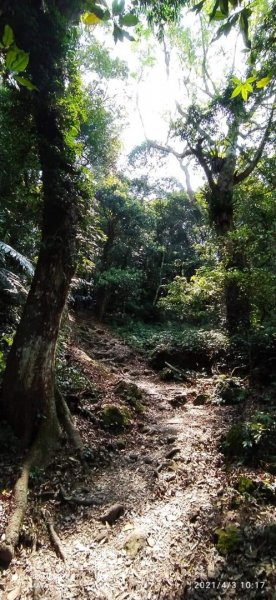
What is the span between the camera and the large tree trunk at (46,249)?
4375 mm

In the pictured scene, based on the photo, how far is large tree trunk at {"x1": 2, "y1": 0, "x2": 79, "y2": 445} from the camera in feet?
14.4

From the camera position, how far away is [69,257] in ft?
15.3

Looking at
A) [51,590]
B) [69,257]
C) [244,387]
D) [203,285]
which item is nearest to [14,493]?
[51,590]

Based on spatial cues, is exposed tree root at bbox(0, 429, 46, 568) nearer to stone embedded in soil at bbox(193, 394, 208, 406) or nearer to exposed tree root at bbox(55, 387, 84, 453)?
exposed tree root at bbox(55, 387, 84, 453)

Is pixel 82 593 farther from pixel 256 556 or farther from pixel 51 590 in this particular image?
pixel 256 556

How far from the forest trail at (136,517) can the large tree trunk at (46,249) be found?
76 cm

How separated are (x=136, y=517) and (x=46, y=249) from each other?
11.0 feet

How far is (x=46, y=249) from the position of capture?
459cm

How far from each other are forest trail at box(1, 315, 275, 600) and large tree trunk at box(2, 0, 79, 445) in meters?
0.76

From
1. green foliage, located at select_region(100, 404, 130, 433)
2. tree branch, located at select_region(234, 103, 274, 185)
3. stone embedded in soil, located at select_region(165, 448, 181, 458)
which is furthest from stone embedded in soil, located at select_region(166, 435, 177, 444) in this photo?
tree branch, located at select_region(234, 103, 274, 185)

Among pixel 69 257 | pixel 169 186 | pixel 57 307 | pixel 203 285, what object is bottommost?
pixel 57 307

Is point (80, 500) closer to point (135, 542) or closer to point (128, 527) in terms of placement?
point (128, 527)

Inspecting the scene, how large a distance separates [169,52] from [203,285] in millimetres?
12406

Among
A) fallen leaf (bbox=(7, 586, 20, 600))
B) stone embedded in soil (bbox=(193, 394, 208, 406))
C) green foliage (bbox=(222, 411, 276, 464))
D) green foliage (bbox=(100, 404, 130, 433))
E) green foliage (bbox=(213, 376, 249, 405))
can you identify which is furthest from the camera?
stone embedded in soil (bbox=(193, 394, 208, 406))
